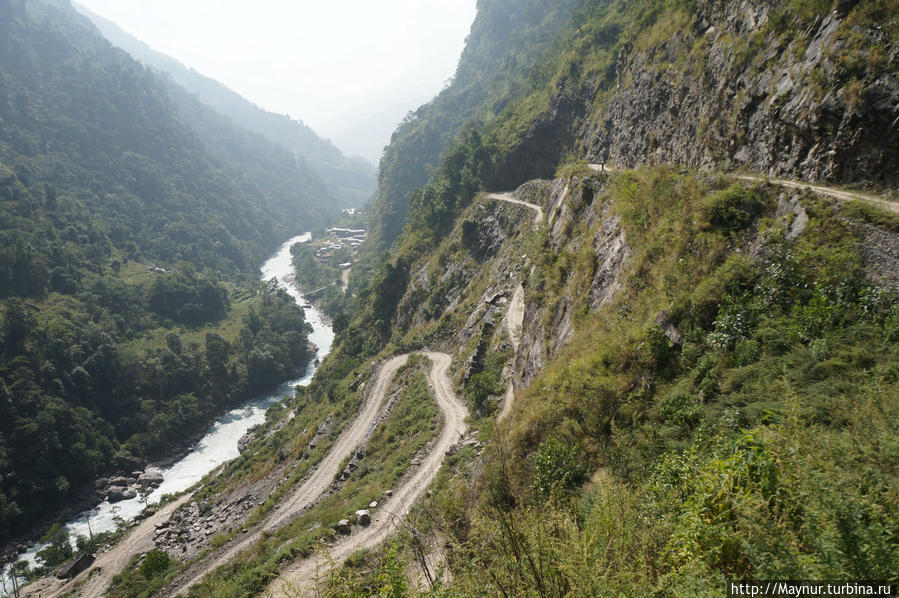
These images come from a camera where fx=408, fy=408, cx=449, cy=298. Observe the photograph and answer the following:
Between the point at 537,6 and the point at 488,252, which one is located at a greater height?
the point at 537,6

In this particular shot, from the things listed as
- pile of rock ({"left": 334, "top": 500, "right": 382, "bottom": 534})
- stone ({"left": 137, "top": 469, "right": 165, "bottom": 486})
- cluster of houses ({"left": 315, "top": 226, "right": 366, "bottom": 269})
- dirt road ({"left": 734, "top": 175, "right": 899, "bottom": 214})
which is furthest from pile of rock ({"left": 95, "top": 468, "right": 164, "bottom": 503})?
cluster of houses ({"left": 315, "top": 226, "right": 366, "bottom": 269})

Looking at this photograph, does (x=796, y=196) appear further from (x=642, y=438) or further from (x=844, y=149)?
(x=642, y=438)

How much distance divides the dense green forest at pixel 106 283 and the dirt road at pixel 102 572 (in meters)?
20.7

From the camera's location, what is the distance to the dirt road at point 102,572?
2819cm

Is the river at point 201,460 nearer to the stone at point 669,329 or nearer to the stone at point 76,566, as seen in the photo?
the stone at point 76,566

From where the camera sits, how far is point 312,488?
26.4 m

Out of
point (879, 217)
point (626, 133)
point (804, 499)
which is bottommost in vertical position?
point (804, 499)

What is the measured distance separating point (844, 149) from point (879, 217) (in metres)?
3.71

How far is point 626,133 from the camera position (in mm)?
33469

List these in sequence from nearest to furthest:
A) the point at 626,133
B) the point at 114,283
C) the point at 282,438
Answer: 1. the point at 626,133
2. the point at 282,438
3. the point at 114,283

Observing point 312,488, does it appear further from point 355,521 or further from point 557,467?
point 557,467

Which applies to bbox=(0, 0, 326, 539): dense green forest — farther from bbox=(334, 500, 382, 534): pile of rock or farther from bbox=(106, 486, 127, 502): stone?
bbox=(334, 500, 382, 534): pile of rock

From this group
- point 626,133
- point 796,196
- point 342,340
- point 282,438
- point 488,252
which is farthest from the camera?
point 342,340

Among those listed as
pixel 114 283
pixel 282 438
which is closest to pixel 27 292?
pixel 114 283
